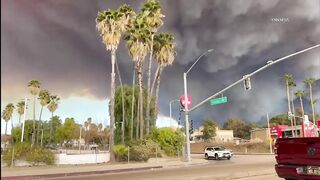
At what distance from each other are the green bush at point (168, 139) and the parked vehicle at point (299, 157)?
37095mm

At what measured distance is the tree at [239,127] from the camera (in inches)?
6186

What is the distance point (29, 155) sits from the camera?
3309cm

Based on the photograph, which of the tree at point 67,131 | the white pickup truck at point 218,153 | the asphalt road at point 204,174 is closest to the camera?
the asphalt road at point 204,174

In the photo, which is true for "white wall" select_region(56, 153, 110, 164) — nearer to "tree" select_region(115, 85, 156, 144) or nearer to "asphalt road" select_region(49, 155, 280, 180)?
"asphalt road" select_region(49, 155, 280, 180)

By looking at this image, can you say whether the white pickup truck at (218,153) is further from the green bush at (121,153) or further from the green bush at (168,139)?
the green bush at (121,153)

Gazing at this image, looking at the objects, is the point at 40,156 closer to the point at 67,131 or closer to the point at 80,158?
the point at 80,158

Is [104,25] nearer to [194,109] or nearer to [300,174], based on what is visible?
[194,109]

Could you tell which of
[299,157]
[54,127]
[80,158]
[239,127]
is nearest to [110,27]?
[80,158]

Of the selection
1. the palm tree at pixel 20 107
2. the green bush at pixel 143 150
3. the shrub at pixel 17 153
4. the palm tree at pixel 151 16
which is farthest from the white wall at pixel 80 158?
the palm tree at pixel 20 107

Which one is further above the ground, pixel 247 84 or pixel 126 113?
pixel 126 113

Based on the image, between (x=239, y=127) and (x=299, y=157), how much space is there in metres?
156

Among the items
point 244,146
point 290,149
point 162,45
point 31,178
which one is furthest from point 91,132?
point 290,149

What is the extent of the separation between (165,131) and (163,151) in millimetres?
2350

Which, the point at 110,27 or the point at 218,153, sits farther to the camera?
the point at 218,153
